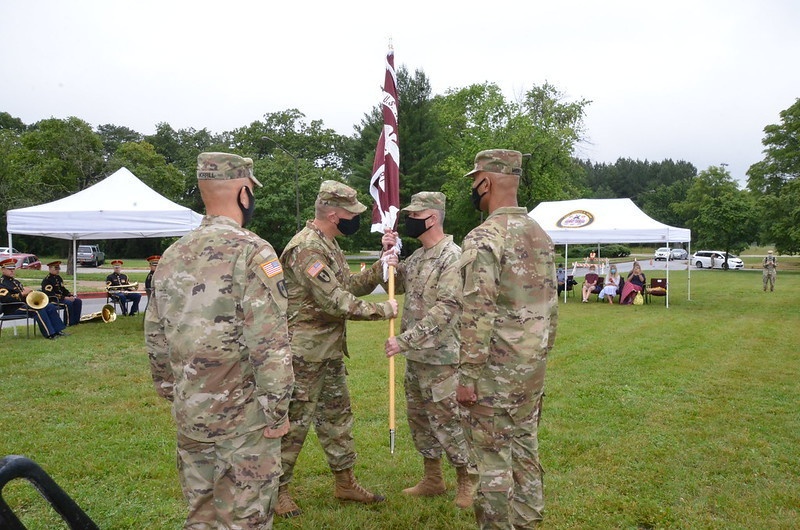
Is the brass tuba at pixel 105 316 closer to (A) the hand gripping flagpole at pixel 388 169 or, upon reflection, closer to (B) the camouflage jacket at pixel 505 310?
(A) the hand gripping flagpole at pixel 388 169

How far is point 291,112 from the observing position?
197 ft

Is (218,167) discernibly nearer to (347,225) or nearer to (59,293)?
(347,225)

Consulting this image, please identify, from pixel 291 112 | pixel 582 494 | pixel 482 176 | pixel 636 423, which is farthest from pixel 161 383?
pixel 291 112

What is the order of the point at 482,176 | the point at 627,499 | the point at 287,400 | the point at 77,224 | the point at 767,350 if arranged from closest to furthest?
the point at 287,400
the point at 482,176
the point at 627,499
the point at 767,350
the point at 77,224

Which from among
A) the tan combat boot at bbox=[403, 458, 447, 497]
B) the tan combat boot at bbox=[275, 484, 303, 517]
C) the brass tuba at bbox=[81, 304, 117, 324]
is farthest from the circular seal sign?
the tan combat boot at bbox=[275, 484, 303, 517]

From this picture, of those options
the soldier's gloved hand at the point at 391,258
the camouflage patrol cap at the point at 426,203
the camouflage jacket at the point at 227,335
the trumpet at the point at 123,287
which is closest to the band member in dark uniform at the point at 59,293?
the trumpet at the point at 123,287

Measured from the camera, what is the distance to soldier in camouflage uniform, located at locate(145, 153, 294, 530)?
267 centimetres

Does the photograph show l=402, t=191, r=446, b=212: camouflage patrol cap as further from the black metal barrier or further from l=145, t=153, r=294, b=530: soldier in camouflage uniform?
the black metal barrier

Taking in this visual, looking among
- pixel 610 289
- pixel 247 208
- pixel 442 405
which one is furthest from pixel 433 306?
pixel 610 289

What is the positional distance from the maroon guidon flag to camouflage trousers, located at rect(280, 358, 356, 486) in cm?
139

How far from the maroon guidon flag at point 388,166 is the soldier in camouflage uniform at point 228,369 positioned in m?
2.37

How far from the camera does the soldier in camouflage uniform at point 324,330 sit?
4012 mm

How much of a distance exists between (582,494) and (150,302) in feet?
11.3

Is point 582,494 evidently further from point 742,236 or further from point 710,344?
point 742,236
